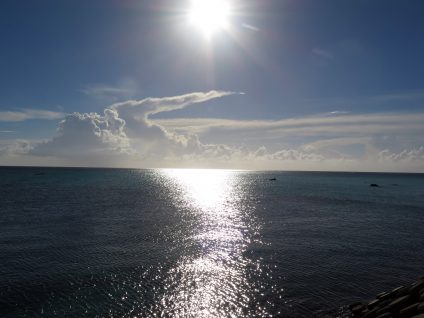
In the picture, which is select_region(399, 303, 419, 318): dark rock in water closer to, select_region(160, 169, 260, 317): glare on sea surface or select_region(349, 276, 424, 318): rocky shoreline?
select_region(349, 276, 424, 318): rocky shoreline

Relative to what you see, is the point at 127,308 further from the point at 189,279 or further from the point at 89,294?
the point at 189,279

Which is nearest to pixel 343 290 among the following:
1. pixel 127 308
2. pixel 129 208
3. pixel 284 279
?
pixel 284 279

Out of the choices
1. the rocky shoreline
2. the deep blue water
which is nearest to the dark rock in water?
the rocky shoreline

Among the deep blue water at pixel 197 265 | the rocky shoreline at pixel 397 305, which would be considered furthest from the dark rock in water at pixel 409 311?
the deep blue water at pixel 197 265

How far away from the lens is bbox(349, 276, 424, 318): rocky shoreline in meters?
19.5

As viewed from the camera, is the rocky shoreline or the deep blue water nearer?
the rocky shoreline

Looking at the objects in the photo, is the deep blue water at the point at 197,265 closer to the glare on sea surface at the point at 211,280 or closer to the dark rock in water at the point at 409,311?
the glare on sea surface at the point at 211,280

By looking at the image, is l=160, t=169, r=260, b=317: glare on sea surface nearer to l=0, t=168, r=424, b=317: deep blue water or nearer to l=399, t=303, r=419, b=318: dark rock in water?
l=0, t=168, r=424, b=317: deep blue water

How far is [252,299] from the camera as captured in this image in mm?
27031

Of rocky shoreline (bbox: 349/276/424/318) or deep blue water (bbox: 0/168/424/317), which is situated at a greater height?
rocky shoreline (bbox: 349/276/424/318)

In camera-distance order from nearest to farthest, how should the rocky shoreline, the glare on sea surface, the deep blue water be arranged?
the rocky shoreline
the glare on sea surface
the deep blue water

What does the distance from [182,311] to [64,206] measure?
220 ft

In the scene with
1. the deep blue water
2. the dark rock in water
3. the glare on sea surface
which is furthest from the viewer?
the deep blue water

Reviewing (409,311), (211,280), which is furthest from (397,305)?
(211,280)
